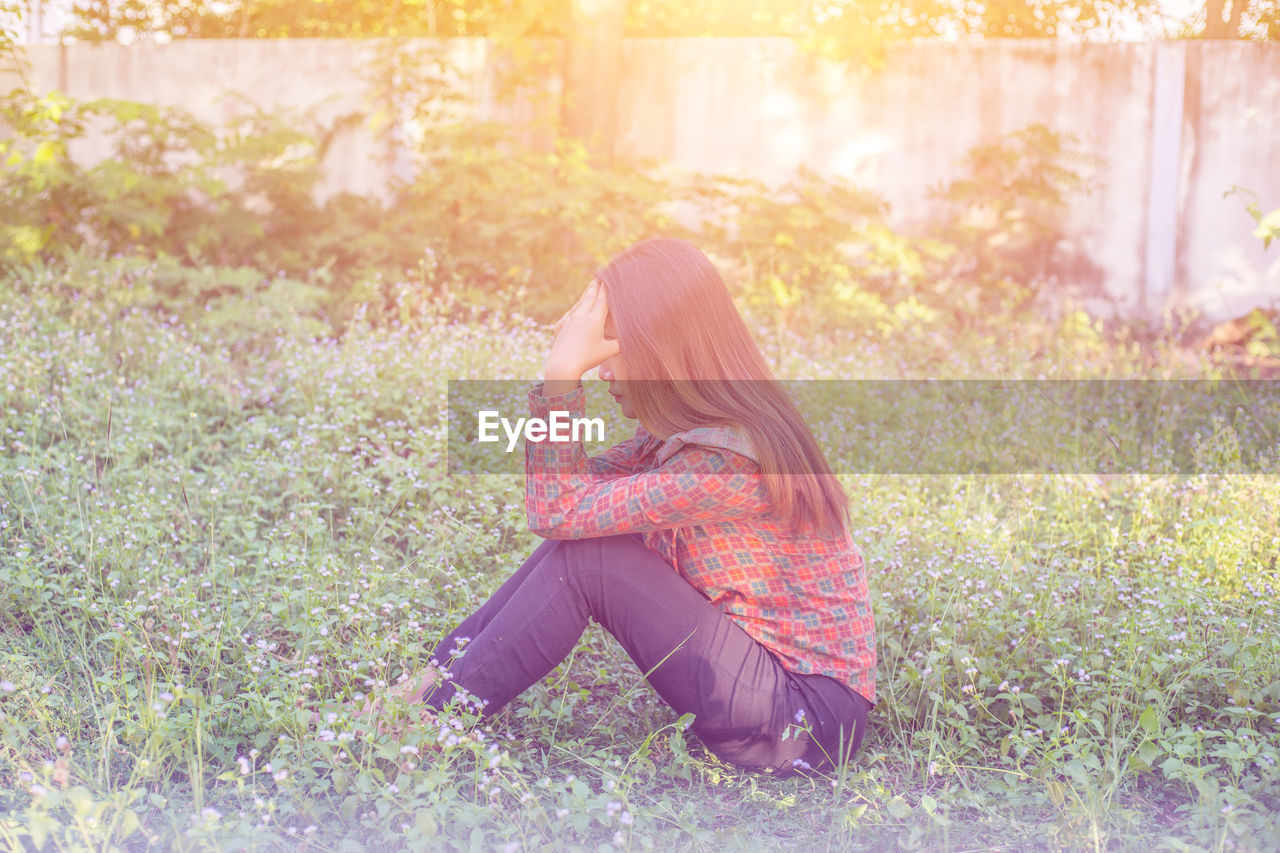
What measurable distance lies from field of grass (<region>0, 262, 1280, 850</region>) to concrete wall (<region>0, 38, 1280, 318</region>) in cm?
453

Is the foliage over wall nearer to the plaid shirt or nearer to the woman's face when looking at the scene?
the woman's face

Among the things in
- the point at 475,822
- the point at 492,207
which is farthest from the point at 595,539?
the point at 492,207

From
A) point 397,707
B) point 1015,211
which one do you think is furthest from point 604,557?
point 1015,211

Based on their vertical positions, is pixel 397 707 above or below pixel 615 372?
below

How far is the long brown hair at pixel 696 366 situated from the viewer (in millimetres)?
2367

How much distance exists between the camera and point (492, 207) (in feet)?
23.5

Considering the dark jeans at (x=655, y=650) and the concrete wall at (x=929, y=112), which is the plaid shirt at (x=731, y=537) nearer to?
the dark jeans at (x=655, y=650)

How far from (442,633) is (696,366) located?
4.08 feet

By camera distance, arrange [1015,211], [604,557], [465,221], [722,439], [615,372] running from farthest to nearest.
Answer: [1015,211] → [465,221] → [615,372] → [604,557] → [722,439]

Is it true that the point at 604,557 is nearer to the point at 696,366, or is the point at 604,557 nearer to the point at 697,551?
the point at 697,551

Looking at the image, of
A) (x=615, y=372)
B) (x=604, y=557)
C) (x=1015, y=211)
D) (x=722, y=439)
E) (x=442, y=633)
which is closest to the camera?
(x=722, y=439)

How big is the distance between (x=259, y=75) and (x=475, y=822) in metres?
7.85

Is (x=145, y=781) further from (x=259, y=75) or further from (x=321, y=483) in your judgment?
(x=259, y=75)

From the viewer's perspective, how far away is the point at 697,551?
2.50m
